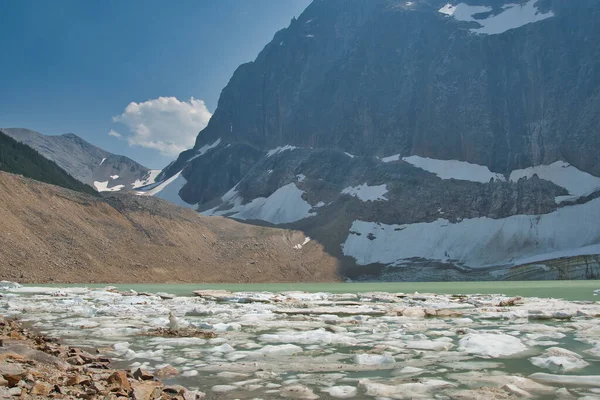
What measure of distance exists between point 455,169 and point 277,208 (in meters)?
52.1

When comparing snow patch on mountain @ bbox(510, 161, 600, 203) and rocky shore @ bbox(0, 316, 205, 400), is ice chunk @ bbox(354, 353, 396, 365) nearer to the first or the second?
rocky shore @ bbox(0, 316, 205, 400)

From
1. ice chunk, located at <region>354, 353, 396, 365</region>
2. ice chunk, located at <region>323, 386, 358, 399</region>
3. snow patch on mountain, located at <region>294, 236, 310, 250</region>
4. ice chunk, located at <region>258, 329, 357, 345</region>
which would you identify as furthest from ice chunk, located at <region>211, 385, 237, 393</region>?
snow patch on mountain, located at <region>294, 236, 310, 250</region>

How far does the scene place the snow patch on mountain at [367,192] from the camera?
129 m

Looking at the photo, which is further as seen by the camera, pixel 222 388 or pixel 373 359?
pixel 373 359

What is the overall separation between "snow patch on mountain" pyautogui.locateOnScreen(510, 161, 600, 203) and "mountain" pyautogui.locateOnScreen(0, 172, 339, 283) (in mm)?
61193

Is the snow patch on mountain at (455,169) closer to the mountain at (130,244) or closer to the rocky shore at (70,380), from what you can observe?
the mountain at (130,244)

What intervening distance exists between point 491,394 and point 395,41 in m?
176

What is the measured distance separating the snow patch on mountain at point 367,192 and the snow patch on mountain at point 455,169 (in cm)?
1595

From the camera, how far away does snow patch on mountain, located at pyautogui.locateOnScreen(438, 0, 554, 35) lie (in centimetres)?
15712

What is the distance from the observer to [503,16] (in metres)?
167

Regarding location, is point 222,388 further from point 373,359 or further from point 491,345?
point 491,345

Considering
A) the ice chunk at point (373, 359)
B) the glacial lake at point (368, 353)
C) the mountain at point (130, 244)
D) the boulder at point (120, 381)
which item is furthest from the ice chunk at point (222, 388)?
the mountain at point (130, 244)

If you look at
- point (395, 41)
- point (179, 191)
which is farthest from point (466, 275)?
point (179, 191)

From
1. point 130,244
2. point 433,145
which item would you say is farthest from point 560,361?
point 433,145
